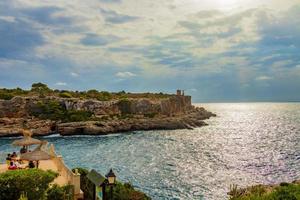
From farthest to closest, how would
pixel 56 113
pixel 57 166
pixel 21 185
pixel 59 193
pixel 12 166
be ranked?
pixel 56 113 < pixel 57 166 < pixel 12 166 < pixel 59 193 < pixel 21 185

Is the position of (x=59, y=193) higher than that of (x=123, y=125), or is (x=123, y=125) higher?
(x=59, y=193)

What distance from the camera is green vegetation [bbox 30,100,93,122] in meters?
82.4

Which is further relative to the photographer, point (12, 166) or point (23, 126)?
point (23, 126)

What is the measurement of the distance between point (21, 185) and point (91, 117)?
73.5 m

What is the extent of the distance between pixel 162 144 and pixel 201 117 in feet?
246

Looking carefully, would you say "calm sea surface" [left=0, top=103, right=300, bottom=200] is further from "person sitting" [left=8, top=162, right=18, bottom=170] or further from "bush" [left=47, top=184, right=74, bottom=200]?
"bush" [left=47, top=184, right=74, bottom=200]

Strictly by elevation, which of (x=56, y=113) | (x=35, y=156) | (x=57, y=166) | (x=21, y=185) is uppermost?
(x=35, y=156)

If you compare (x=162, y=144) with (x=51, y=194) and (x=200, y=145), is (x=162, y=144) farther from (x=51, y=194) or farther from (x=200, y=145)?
(x=51, y=194)

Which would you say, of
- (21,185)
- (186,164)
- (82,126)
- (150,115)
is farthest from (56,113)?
(21,185)

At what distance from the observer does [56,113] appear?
84.2 meters

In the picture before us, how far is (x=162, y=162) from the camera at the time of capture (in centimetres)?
4134

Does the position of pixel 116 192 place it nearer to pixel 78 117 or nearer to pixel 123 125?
pixel 78 117

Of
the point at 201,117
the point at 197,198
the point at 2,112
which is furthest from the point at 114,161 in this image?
the point at 201,117

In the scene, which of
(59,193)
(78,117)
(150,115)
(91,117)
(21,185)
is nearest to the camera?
(21,185)
